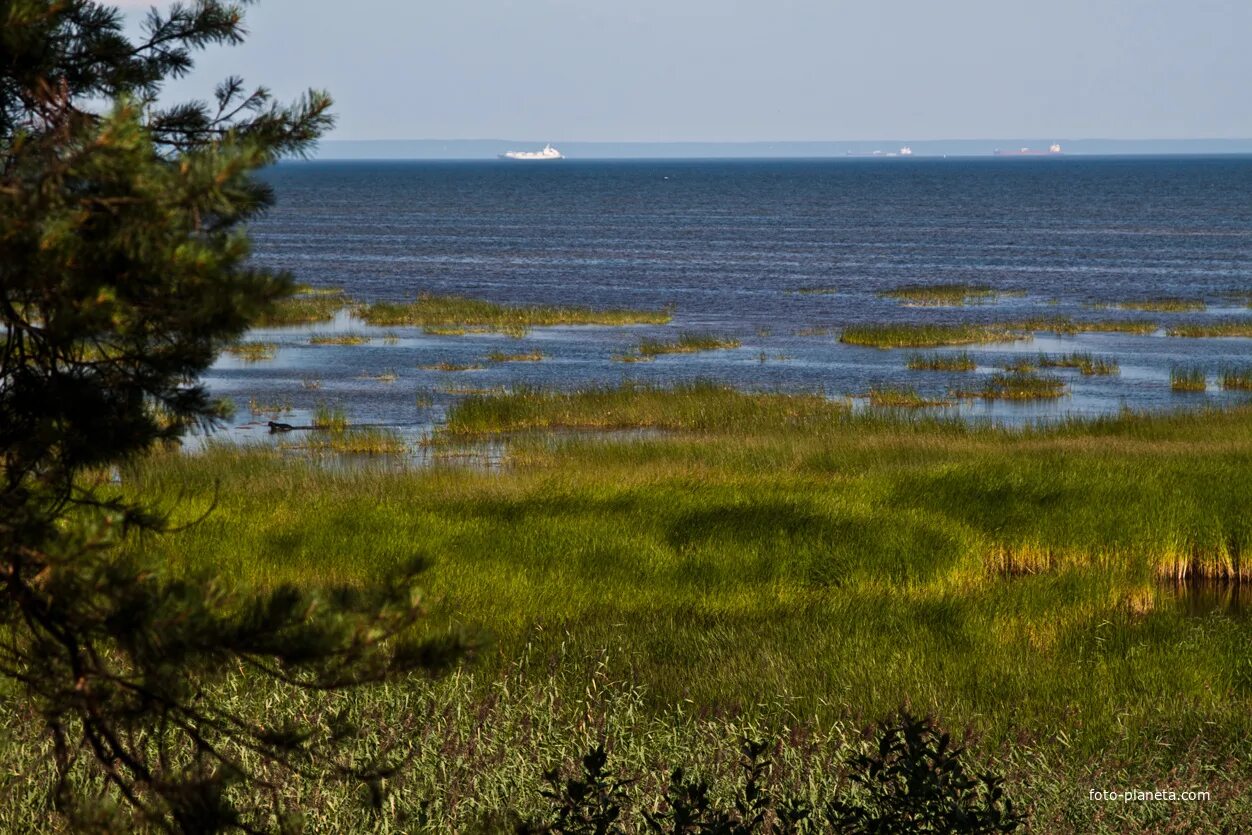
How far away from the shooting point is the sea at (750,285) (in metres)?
32.4

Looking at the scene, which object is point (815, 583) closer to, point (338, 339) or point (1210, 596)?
point (1210, 596)

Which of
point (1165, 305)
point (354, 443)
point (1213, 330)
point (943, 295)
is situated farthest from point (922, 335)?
point (354, 443)

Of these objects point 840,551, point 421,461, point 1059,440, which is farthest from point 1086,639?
point 421,461

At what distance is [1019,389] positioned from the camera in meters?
31.8

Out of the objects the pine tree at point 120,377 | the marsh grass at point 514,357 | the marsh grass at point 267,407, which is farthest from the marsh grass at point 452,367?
the pine tree at point 120,377

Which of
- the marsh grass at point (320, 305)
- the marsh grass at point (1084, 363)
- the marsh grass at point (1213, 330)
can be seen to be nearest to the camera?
the marsh grass at point (1084, 363)

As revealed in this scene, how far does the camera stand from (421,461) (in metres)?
23.2

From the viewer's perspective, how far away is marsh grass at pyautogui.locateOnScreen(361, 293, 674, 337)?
148ft

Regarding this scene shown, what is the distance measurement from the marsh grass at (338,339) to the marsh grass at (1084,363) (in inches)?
775

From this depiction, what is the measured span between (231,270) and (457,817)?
172 inches

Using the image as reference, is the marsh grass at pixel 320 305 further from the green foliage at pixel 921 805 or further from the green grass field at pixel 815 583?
the green foliage at pixel 921 805

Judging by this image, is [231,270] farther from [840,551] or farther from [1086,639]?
[840,551]

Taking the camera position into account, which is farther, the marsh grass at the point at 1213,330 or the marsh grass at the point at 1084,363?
the marsh grass at the point at 1213,330

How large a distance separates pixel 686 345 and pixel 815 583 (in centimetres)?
2649
